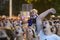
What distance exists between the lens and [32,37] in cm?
209

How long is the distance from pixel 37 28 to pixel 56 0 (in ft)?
18.0

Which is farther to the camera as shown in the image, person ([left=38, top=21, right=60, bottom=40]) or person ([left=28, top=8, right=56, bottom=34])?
person ([left=28, top=8, right=56, bottom=34])

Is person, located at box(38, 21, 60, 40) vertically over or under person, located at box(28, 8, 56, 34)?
under

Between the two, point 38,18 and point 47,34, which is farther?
point 38,18

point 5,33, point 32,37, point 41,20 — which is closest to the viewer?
point 5,33

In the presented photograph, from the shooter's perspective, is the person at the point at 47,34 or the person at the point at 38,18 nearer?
the person at the point at 47,34

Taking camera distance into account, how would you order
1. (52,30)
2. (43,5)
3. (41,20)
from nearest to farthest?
(52,30) → (41,20) → (43,5)

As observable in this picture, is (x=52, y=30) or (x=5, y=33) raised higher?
(x=5, y=33)

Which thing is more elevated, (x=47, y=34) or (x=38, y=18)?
(x=38, y=18)

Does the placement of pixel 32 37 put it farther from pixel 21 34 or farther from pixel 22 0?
pixel 22 0

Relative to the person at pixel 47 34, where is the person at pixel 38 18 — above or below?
above

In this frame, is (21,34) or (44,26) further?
(44,26)

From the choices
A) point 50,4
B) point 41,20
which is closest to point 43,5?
point 50,4

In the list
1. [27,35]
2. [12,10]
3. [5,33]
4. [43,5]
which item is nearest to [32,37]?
[27,35]
